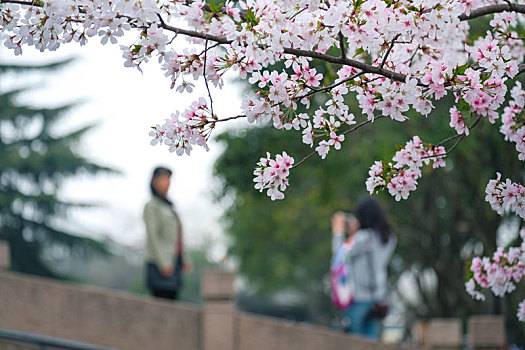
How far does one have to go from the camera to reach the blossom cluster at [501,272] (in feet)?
14.1

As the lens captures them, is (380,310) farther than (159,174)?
No

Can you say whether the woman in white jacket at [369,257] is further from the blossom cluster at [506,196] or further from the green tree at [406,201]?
the blossom cluster at [506,196]

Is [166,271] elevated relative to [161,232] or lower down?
lower down

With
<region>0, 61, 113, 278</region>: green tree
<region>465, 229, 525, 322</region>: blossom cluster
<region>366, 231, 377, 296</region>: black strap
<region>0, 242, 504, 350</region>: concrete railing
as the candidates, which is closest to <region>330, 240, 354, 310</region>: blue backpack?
<region>366, 231, 377, 296</region>: black strap

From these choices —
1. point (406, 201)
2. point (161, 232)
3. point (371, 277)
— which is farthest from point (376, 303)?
point (406, 201)

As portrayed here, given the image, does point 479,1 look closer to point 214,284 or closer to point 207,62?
point 207,62

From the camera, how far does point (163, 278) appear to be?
7.46 metres

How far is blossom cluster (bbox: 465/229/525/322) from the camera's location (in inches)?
170

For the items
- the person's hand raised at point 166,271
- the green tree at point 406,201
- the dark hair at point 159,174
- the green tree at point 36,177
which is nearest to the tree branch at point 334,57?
the dark hair at point 159,174

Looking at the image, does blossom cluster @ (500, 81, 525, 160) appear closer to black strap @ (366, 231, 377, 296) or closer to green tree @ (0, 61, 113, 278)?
black strap @ (366, 231, 377, 296)

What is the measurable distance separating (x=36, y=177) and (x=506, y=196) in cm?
2496

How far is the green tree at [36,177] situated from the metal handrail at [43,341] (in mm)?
18801

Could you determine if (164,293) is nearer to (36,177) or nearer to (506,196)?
(506,196)

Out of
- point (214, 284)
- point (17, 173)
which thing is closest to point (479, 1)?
point (214, 284)
